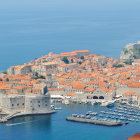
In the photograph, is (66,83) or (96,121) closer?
(96,121)

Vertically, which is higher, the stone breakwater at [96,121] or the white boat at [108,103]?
the white boat at [108,103]

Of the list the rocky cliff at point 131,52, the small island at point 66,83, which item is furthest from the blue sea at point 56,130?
the rocky cliff at point 131,52

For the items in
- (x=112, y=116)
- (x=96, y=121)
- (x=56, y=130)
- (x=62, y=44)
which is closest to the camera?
(x=56, y=130)

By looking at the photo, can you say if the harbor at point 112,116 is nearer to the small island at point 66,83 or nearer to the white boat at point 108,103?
the white boat at point 108,103

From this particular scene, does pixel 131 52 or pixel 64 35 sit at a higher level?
pixel 64 35

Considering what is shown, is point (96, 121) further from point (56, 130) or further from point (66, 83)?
point (66, 83)

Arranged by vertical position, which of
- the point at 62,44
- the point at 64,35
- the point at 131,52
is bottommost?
the point at 131,52

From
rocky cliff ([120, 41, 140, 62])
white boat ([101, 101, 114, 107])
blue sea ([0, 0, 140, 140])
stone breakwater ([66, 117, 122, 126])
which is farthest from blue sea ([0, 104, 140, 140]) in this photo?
rocky cliff ([120, 41, 140, 62])

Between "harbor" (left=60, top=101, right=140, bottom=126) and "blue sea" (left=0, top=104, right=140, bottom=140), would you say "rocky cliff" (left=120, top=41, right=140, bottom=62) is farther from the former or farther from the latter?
"blue sea" (left=0, top=104, right=140, bottom=140)

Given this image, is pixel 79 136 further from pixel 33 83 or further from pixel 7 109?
pixel 33 83

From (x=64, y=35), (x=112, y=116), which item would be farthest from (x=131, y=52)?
(x=64, y=35)
